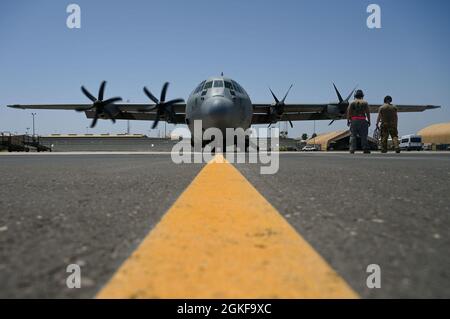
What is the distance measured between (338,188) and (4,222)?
10.2 feet

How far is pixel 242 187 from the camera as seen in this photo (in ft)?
13.1

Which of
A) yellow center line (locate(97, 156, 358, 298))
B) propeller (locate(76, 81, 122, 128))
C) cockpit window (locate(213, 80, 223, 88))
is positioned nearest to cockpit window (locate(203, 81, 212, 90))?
cockpit window (locate(213, 80, 223, 88))

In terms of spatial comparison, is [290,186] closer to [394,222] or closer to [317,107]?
[394,222]

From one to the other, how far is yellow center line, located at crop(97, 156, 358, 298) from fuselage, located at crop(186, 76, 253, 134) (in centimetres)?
1376

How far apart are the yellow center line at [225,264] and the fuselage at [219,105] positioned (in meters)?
13.8

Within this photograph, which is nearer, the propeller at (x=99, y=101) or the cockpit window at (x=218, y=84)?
the cockpit window at (x=218, y=84)

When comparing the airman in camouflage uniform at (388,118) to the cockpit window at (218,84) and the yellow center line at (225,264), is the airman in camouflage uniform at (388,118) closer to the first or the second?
the cockpit window at (218,84)

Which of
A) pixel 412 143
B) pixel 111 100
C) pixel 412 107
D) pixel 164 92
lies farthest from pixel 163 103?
pixel 412 143

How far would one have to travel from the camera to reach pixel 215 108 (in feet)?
51.8

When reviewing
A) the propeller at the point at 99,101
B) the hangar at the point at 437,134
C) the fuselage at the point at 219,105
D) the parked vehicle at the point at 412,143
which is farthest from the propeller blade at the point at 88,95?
the hangar at the point at 437,134

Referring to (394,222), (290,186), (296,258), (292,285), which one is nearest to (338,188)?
(290,186)

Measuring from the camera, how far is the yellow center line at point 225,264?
1126 millimetres

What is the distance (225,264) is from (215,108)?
48.1ft

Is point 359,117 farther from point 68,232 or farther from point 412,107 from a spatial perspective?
point 412,107
